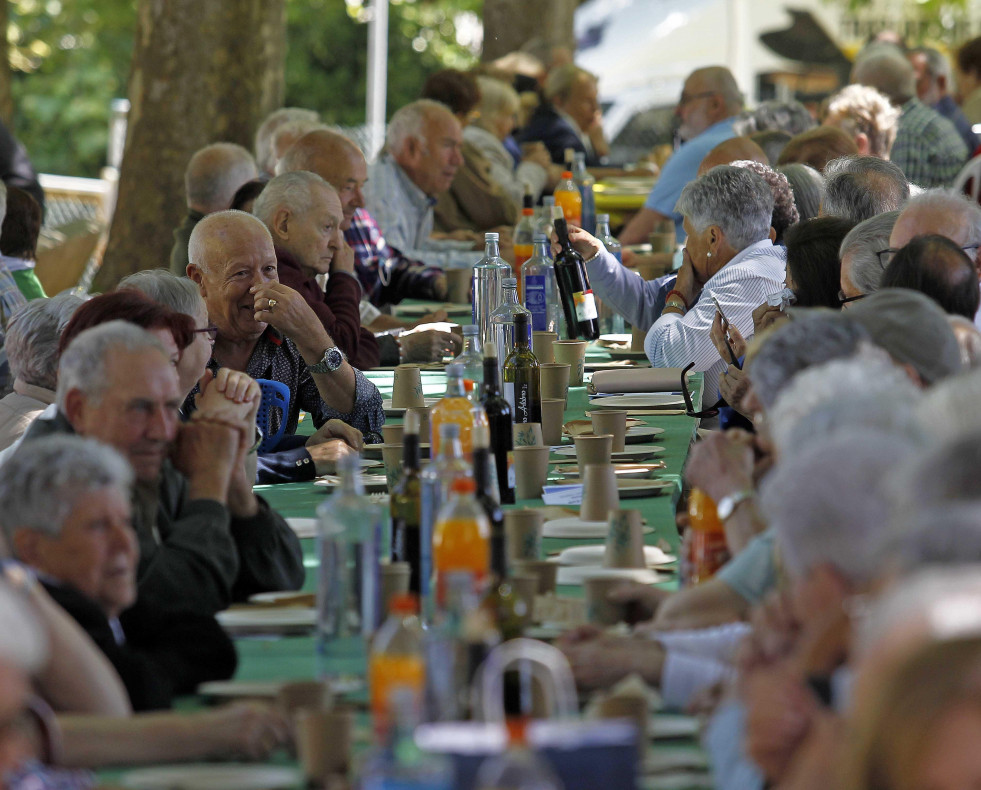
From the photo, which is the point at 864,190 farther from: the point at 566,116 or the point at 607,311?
the point at 566,116

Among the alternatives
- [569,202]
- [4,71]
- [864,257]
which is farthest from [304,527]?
[4,71]

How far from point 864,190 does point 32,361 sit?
3.11 meters

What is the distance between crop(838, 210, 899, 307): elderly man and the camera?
4203mm

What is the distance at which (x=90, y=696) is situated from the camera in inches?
86.7

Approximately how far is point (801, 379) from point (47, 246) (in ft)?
29.7

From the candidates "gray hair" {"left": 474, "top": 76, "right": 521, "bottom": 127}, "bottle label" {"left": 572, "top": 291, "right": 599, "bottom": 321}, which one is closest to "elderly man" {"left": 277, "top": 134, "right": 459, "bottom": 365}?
"bottle label" {"left": 572, "top": 291, "right": 599, "bottom": 321}

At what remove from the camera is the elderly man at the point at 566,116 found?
1275cm

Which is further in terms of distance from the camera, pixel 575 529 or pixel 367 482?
pixel 367 482

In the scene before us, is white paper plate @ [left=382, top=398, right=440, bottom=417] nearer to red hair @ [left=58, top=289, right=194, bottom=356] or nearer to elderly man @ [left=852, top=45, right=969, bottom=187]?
red hair @ [left=58, top=289, right=194, bottom=356]

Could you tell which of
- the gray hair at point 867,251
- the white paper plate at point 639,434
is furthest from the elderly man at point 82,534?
the gray hair at point 867,251

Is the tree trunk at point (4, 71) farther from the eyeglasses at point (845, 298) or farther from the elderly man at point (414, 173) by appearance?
the eyeglasses at point (845, 298)

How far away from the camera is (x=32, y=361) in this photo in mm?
4023

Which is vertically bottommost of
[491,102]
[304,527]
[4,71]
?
[304,527]

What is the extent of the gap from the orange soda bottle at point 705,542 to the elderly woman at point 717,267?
2586mm
